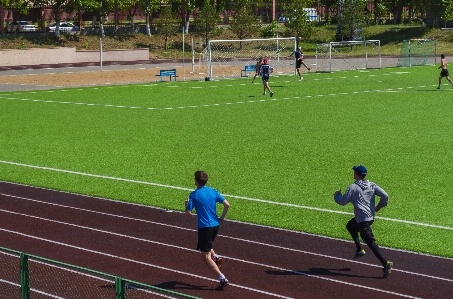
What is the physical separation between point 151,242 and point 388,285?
476cm

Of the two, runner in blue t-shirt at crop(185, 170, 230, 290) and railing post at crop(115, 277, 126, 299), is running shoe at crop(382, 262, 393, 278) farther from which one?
railing post at crop(115, 277, 126, 299)

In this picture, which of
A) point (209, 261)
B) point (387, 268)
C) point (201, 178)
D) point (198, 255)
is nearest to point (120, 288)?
point (201, 178)

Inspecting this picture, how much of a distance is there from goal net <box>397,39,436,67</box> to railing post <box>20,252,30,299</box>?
59171 millimetres

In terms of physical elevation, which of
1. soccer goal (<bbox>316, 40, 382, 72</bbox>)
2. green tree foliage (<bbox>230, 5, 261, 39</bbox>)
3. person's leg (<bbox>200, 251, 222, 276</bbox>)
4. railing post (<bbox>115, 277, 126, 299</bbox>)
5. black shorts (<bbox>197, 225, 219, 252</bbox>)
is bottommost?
person's leg (<bbox>200, 251, 222, 276</bbox>)

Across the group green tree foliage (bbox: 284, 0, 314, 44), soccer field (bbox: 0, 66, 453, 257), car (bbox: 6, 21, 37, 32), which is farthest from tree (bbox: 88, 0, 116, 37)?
soccer field (bbox: 0, 66, 453, 257)

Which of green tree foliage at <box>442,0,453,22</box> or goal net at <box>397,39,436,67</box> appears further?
green tree foliage at <box>442,0,453,22</box>

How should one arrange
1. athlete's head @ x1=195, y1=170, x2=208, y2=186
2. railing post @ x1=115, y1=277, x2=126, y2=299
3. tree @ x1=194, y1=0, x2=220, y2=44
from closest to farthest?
1. railing post @ x1=115, y1=277, x2=126, y2=299
2. athlete's head @ x1=195, y1=170, x2=208, y2=186
3. tree @ x1=194, y1=0, x2=220, y2=44

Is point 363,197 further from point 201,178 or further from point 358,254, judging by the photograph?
point 201,178

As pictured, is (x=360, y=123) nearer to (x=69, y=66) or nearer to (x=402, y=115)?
(x=402, y=115)

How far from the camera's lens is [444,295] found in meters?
12.4

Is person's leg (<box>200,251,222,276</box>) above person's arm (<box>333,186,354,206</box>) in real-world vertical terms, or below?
below

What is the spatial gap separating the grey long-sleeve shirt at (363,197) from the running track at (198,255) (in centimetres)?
103

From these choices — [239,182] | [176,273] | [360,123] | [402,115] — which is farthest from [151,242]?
[402,115]

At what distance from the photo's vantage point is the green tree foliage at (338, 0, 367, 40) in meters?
92.1
